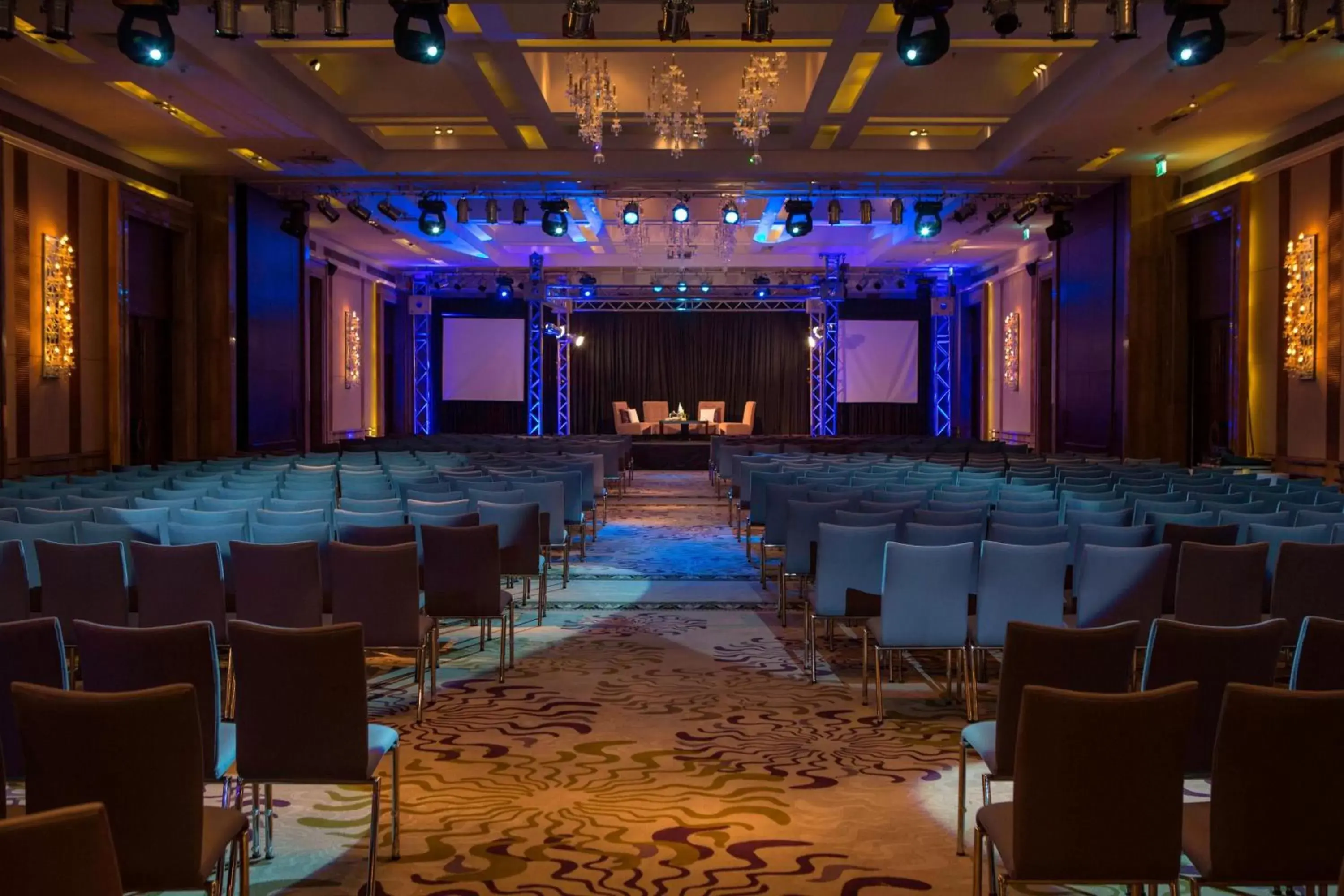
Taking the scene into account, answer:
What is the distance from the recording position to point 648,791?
4.32 m

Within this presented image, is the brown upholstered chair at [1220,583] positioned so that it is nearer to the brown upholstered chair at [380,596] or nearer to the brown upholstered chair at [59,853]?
the brown upholstered chair at [380,596]

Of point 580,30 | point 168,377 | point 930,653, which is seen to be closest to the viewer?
A: point 930,653

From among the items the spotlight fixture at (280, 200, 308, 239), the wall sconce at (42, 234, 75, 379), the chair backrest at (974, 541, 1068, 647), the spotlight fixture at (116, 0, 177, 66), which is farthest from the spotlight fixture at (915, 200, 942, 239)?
the chair backrest at (974, 541, 1068, 647)

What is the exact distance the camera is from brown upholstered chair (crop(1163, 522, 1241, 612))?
617 centimetres

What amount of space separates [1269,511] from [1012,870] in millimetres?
5829

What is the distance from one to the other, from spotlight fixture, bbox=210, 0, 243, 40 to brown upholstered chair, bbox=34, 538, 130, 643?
4.46 metres

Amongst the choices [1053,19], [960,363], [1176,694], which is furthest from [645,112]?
[960,363]

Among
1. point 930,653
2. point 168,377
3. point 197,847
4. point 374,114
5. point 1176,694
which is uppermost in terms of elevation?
point 374,114

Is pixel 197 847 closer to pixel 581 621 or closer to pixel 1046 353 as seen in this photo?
pixel 581 621

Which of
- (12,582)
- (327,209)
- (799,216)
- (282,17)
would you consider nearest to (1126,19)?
(282,17)

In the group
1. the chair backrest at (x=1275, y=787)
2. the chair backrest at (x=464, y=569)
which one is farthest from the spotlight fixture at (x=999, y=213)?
the chair backrest at (x=1275, y=787)

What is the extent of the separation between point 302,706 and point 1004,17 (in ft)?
22.6

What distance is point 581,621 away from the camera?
7.81 m

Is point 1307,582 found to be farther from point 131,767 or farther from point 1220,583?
point 131,767
